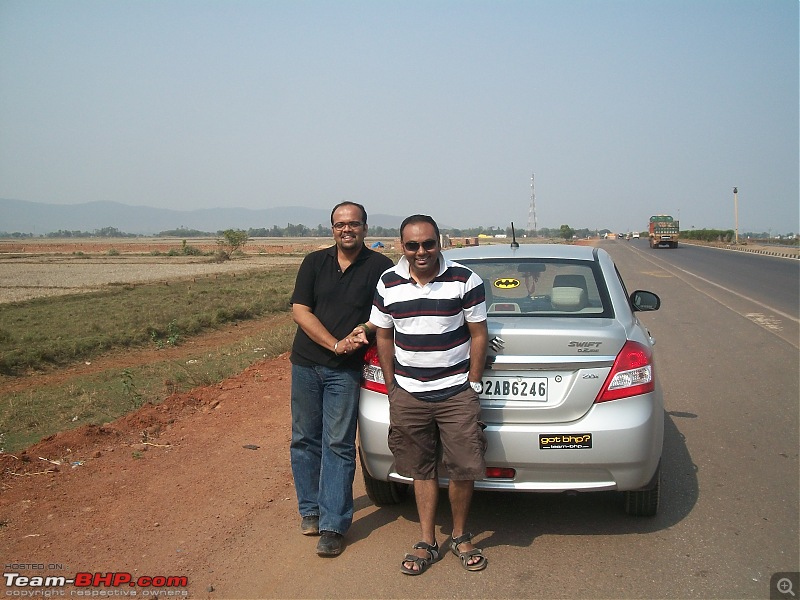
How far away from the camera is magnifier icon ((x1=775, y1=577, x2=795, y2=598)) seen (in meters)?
3.46

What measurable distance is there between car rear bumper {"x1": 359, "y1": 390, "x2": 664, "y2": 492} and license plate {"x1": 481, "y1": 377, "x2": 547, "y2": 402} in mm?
147

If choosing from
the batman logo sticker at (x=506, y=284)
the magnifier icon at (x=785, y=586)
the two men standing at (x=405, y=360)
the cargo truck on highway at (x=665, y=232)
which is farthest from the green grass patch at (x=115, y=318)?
the cargo truck on highway at (x=665, y=232)

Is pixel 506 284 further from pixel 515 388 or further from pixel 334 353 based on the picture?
pixel 334 353

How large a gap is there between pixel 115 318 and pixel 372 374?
58.5ft

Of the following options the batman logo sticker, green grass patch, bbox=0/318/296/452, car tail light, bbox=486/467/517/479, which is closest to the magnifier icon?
car tail light, bbox=486/467/517/479

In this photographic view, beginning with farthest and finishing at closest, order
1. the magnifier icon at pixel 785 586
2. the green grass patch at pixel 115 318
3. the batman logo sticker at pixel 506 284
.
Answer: the green grass patch at pixel 115 318
the batman logo sticker at pixel 506 284
the magnifier icon at pixel 785 586

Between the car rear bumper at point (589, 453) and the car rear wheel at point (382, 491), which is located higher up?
the car rear bumper at point (589, 453)

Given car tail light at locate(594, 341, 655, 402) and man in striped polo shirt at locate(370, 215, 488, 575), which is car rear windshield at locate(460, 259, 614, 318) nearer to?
car tail light at locate(594, 341, 655, 402)

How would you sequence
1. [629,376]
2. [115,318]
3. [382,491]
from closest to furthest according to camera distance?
[629,376] < [382,491] < [115,318]

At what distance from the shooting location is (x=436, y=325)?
3771mm

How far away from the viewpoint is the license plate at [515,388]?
3969 mm

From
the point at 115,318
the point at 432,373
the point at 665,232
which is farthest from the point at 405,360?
the point at 665,232

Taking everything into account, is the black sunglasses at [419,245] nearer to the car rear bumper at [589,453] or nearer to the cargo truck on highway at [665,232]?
the car rear bumper at [589,453]

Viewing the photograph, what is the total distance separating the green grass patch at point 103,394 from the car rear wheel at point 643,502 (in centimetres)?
683
